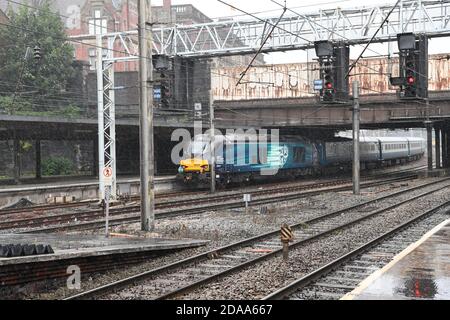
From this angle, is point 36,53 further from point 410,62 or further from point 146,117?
point 410,62

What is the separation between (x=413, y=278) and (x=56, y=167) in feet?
134

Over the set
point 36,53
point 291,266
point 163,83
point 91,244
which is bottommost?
point 291,266

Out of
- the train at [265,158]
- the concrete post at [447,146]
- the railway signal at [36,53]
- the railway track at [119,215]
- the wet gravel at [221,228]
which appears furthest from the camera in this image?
the concrete post at [447,146]

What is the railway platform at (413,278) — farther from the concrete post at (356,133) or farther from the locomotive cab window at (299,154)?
the locomotive cab window at (299,154)

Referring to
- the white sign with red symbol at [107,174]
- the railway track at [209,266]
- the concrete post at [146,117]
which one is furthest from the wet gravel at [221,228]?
the white sign with red symbol at [107,174]

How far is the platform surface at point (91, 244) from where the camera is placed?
10109 millimetres

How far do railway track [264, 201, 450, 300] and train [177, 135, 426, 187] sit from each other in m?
17.6

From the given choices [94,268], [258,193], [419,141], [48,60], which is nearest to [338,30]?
[258,193]

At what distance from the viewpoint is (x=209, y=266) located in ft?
36.8

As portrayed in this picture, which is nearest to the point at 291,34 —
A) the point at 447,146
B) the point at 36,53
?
the point at 36,53

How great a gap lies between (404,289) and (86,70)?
173 ft

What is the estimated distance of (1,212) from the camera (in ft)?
71.1

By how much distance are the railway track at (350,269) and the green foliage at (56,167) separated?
117 ft
